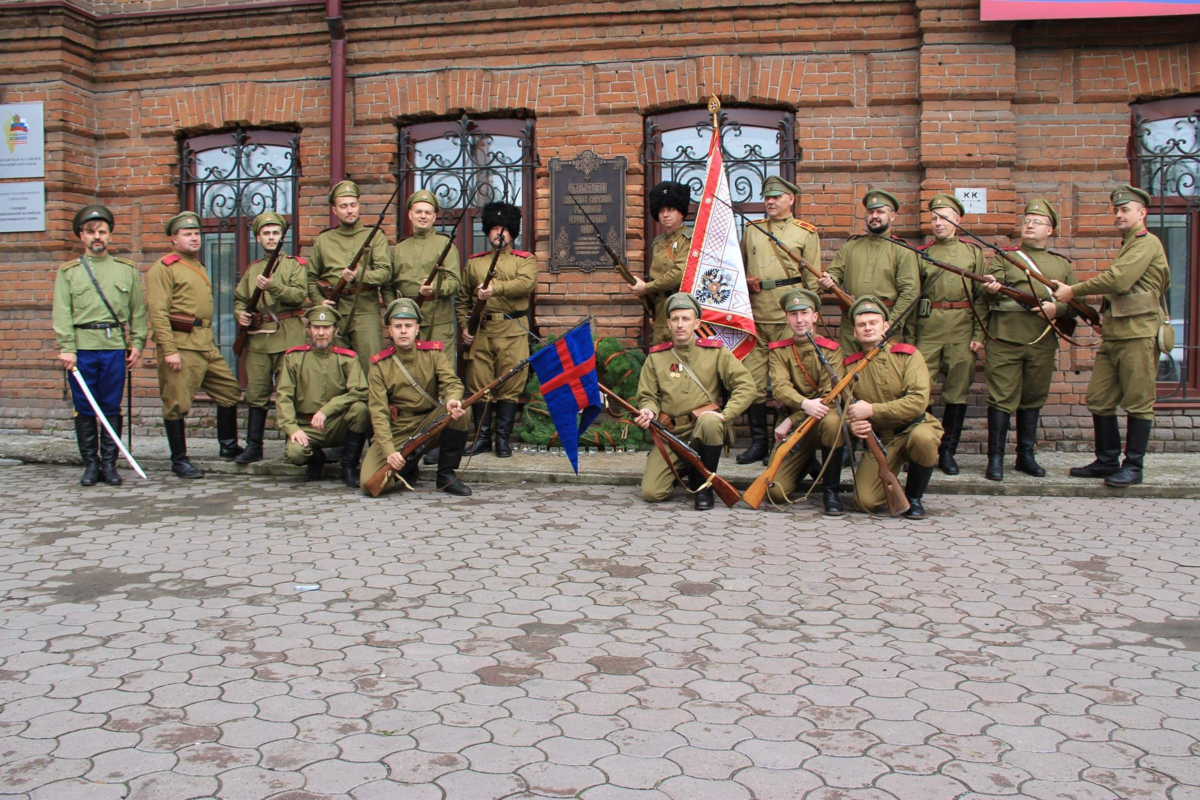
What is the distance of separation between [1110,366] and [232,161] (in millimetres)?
8076

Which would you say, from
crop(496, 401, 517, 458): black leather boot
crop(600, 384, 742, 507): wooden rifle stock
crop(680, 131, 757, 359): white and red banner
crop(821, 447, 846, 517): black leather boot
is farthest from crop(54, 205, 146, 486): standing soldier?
crop(821, 447, 846, 517): black leather boot

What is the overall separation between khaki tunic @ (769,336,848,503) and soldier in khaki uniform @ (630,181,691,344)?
4.56ft

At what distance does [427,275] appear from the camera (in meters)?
8.62

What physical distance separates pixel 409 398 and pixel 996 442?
14.1ft

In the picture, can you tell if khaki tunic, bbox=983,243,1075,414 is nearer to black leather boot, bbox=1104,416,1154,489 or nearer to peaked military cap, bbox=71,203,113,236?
black leather boot, bbox=1104,416,1154,489

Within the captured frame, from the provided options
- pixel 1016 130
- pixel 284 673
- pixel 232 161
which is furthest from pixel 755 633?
pixel 232 161

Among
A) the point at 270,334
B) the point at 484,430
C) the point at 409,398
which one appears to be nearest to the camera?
the point at 409,398

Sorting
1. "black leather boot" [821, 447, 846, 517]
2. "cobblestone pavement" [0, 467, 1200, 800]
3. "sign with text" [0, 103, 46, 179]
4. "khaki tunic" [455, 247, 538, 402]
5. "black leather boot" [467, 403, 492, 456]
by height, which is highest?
"sign with text" [0, 103, 46, 179]

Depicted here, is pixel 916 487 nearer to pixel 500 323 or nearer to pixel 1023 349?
pixel 1023 349

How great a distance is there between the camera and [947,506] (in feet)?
22.9

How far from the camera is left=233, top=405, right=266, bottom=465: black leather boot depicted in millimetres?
8578

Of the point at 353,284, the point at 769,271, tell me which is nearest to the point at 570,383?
the point at 769,271

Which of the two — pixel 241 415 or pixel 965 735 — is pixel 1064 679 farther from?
pixel 241 415

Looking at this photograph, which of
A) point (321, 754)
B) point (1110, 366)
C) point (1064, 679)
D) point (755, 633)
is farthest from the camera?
point (1110, 366)
